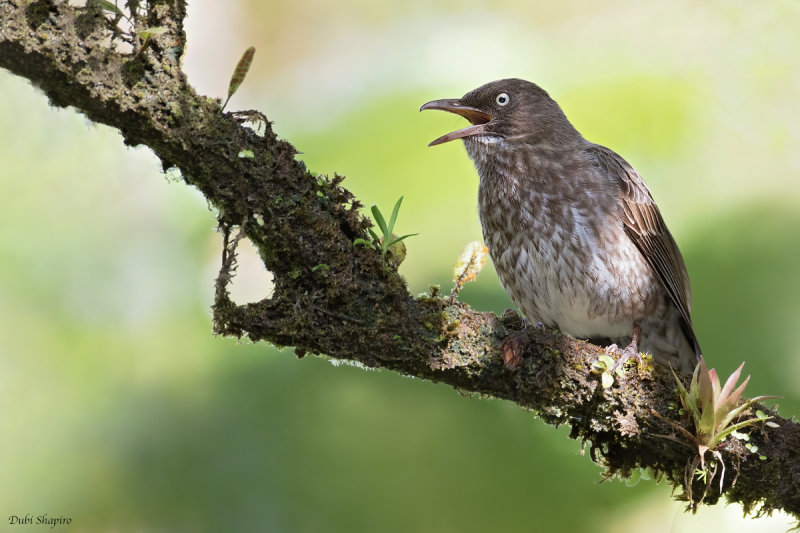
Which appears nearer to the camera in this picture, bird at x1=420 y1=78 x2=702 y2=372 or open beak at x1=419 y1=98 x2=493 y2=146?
bird at x1=420 y1=78 x2=702 y2=372

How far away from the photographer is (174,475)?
550cm

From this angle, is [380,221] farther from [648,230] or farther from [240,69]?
[648,230]

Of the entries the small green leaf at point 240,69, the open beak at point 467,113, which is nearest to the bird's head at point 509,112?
the open beak at point 467,113

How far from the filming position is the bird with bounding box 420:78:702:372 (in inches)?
145

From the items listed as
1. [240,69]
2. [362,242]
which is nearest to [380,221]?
[362,242]

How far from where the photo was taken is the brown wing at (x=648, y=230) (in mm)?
3809

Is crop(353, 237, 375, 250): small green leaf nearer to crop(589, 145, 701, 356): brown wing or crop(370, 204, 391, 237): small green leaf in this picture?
crop(370, 204, 391, 237): small green leaf

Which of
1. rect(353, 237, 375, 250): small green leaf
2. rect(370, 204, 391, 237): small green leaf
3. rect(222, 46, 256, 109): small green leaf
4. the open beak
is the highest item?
the open beak

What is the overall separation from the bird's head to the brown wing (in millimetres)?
277

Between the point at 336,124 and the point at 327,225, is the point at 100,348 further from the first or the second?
the point at 327,225

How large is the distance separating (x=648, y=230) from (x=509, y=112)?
883 millimetres

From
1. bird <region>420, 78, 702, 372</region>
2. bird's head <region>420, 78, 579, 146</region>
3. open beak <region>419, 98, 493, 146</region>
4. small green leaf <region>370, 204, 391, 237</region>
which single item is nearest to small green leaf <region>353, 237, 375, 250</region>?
small green leaf <region>370, 204, 391, 237</region>

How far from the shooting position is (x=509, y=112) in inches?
161

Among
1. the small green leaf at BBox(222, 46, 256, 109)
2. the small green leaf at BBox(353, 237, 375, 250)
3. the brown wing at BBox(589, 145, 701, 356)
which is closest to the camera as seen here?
the small green leaf at BBox(222, 46, 256, 109)
